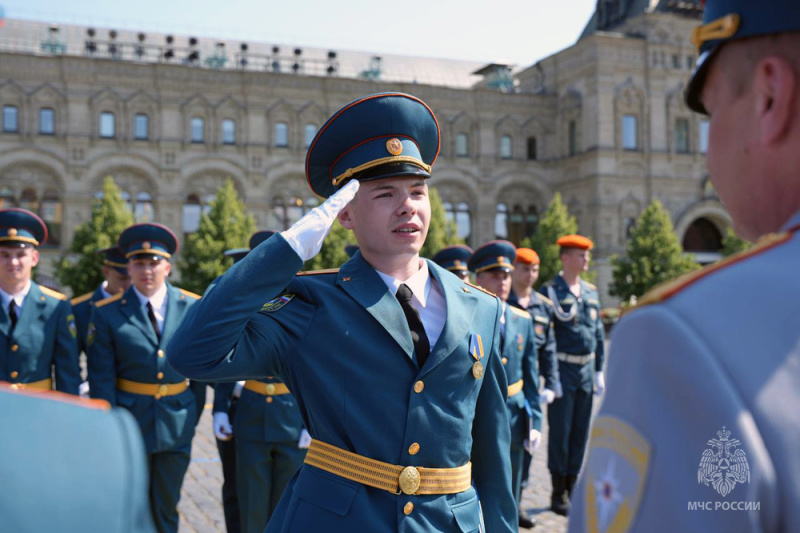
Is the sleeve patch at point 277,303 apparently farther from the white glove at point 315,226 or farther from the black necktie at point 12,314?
the black necktie at point 12,314

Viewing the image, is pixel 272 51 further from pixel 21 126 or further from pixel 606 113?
pixel 606 113

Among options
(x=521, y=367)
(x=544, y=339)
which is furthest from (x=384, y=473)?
(x=544, y=339)

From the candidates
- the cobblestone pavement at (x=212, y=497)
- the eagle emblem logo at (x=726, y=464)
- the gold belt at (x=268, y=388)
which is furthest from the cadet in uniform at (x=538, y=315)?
the eagle emblem logo at (x=726, y=464)

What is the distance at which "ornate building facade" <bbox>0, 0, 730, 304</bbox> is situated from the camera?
3775cm

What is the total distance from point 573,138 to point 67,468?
45.4 meters

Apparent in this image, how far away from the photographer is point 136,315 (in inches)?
244

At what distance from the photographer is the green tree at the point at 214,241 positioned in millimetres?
34219

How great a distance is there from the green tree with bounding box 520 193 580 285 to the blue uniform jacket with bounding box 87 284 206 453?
3199cm

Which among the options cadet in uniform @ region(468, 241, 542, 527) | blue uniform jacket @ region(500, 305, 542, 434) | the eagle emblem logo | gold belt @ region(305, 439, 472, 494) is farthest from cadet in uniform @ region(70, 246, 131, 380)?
the eagle emblem logo

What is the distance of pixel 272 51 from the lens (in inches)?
1746

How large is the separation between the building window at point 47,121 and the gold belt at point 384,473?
3922 centimetres

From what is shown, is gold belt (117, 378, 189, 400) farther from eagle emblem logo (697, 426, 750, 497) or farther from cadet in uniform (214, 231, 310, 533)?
eagle emblem logo (697, 426, 750, 497)

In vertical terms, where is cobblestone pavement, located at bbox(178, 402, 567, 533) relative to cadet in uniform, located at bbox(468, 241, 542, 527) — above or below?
below

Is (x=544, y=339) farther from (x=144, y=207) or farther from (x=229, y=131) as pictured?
(x=229, y=131)
